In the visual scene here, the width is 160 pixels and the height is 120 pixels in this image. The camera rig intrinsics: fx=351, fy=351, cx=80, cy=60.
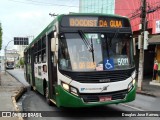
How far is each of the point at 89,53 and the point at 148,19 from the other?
1863cm

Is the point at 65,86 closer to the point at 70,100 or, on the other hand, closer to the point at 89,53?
the point at 70,100

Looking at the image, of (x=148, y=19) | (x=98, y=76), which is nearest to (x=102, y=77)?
(x=98, y=76)

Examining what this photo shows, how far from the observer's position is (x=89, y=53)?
10.5 meters

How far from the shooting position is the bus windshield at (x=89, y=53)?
34.0 ft

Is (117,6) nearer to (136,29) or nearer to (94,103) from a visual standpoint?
(136,29)

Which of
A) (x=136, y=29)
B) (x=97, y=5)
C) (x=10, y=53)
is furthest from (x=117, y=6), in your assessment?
(x=10, y=53)

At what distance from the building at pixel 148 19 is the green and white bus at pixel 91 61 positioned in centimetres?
1466

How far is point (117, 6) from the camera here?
3503 centimetres

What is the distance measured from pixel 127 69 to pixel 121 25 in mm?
1492

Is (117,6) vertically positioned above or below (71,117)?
above

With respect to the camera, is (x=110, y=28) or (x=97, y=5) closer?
(x=110, y=28)

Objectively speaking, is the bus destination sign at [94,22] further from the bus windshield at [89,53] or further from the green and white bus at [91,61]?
the bus windshield at [89,53]

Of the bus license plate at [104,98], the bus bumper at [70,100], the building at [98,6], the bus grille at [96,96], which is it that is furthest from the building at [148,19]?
the bus bumper at [70,100]

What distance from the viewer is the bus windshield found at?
10.4 metres
